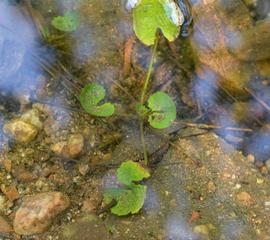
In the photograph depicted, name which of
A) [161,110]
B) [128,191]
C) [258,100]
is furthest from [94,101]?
[258,100]

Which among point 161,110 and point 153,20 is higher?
point 153,20

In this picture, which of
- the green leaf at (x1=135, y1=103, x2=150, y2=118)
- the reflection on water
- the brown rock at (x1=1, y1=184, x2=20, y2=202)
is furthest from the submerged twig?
the brown rock at (x1=1, y1=184, x2=20, y2=202)

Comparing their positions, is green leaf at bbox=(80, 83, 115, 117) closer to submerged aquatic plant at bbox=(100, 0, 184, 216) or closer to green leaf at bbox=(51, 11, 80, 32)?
submerged aquatic plant at bbox=(100, 0, 184, 216)

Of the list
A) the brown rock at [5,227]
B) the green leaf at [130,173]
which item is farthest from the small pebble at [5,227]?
the green leaf at [130,173]

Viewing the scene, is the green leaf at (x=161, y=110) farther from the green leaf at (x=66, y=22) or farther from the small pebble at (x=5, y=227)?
the small pebble at (x=5, y=227)

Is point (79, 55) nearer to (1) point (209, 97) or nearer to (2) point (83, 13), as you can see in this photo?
(2) point (83, 13)

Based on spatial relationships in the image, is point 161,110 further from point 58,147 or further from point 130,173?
point 58,147
